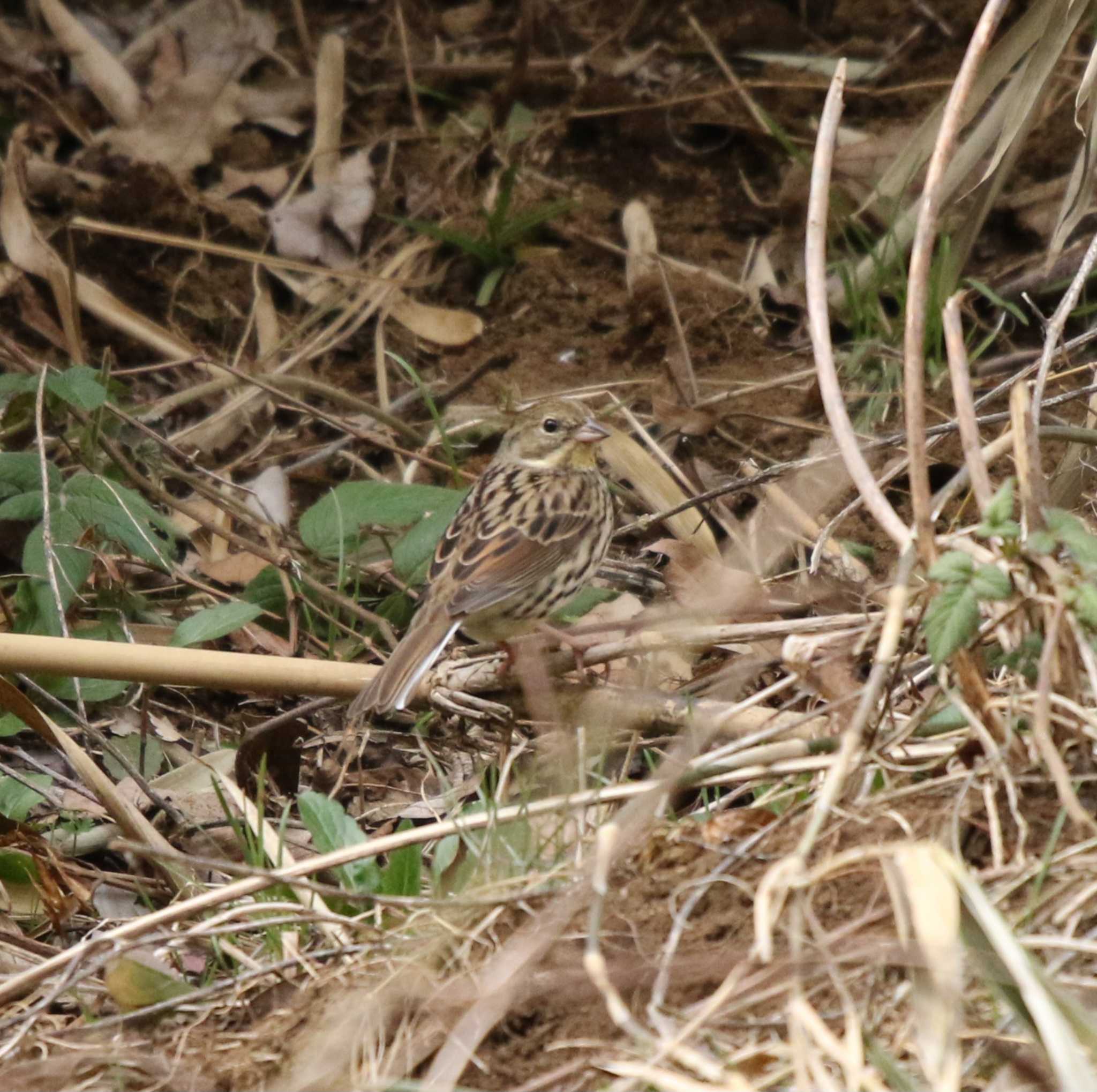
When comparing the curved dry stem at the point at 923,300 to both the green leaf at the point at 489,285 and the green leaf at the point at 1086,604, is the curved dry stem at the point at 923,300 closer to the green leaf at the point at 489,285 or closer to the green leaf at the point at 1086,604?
the green leaf at the point at 1086,604

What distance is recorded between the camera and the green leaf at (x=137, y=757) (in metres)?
4.99

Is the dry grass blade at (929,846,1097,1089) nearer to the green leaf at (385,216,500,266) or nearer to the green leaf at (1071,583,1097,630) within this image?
the green leaf at (1071,583,1097,630)

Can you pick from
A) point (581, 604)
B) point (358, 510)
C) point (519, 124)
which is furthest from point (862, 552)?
point (519, 124)

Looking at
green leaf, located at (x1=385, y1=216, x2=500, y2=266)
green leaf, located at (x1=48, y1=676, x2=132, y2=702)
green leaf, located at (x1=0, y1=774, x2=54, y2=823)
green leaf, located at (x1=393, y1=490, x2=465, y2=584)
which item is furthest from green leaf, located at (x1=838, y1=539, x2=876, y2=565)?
green leaf, located at (x1=385, y1=216, x2=500, y2=266)

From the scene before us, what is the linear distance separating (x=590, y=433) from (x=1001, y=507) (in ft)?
9.94

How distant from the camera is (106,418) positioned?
612 cm

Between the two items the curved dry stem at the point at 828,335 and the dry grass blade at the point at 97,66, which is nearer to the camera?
the curved dry stem at the point at 828,335

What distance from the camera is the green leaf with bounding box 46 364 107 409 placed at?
5.35m

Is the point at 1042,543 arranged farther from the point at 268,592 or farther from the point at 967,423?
the point at 268,592

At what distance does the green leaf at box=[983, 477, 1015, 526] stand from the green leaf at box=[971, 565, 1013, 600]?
0.09 metres

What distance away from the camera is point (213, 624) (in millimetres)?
4758

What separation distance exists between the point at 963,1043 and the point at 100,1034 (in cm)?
167

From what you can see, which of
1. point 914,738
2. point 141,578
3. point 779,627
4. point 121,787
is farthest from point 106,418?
point 914,738

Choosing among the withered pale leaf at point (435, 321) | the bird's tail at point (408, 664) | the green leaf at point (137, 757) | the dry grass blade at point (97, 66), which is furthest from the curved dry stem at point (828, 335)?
the dry grass blade at point (97, 66)
